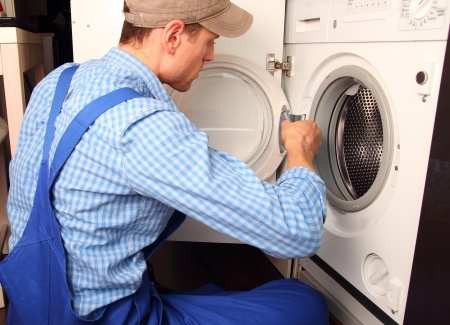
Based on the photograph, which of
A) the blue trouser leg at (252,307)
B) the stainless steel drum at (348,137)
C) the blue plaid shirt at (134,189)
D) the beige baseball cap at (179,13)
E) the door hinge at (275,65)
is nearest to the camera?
the blue plaid shirt at (134,189)

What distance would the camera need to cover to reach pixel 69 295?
0.84m

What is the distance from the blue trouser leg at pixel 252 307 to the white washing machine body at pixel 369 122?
151 mm

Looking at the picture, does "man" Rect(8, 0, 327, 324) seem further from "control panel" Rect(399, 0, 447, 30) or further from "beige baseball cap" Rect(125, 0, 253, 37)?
"control panel" Rect(399, 0, 447, 30)

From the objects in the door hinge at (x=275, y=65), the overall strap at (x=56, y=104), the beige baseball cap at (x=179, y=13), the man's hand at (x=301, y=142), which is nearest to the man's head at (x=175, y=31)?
the beige baseball cap at (x=179, y=13)

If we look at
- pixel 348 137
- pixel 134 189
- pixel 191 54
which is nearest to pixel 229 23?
pixel 191 54

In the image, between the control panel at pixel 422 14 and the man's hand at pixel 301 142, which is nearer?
the control panel at pixel 422 14

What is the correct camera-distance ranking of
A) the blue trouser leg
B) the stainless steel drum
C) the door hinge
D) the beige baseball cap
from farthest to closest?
the door hinge → the stainless steel drum → the blue trouser leg → the beige baseball cap

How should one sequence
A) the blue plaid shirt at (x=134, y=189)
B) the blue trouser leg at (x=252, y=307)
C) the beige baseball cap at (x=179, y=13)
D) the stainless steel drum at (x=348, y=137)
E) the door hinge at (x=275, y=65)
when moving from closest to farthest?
the blue plaid shirt at (x=134, y=189)
the beige baseball cap at (x=179, y=13)
the blue trouser leg at (x=252, y=307)
the stainless steel drum at (x=348, y=137)
the door hinge at (x=275, y=65)

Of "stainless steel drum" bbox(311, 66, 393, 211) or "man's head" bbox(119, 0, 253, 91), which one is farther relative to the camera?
"stainless steel drum" bbox(311, 66, 393, 211)

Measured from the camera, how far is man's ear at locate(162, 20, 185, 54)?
88 cm

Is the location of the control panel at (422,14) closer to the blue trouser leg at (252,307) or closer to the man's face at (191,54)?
the man's face at (191,54)

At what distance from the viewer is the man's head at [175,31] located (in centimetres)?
88

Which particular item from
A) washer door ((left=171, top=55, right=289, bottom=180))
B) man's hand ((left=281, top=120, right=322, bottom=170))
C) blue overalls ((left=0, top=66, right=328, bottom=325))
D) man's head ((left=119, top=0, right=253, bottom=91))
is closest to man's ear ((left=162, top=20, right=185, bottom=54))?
man's head ((left=119, top=0, right=253, bottom=91))

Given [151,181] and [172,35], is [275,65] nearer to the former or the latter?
[172,35]
